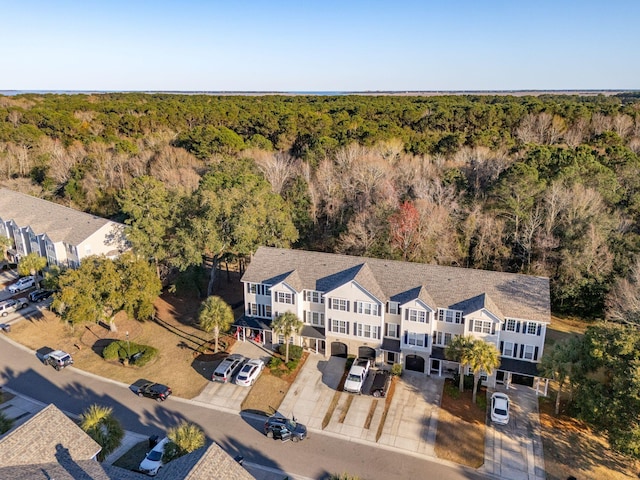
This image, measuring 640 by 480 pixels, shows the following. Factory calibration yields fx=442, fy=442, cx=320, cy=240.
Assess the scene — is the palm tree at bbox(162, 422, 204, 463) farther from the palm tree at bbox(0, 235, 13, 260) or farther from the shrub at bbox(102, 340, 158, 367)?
the palm tree at bbox(0, 235, 13, 260)

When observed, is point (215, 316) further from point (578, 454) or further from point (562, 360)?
point (578, 454)

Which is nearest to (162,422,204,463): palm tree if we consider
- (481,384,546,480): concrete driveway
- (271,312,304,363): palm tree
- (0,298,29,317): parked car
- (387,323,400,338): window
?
(271,312,304,363): palm tree

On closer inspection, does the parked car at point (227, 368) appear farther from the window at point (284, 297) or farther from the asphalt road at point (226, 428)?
the window at point (284, 297)

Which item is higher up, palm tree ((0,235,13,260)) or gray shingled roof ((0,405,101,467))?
gray shingled roof ((0,405,101,467))

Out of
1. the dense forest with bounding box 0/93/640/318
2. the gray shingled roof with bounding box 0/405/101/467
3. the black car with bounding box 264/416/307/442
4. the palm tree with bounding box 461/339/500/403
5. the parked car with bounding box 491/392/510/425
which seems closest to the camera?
the gray shingled roof with bounding box 0/405/101/467

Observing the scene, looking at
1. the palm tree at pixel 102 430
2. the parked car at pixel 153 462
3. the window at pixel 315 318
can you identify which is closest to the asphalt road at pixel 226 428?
the parked car at pixel 153 462

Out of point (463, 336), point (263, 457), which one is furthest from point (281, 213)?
point (263, 457)
